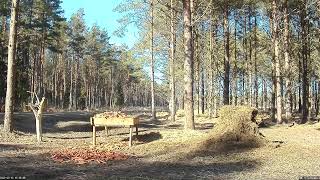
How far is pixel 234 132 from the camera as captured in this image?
46.2 ft

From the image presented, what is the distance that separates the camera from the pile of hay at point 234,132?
44.7ft

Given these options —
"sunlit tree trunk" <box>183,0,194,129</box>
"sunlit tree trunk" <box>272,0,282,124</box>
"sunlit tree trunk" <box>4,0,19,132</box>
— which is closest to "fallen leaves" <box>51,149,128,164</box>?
"sunlit tree trunk" <box>183,0,194,129</box>

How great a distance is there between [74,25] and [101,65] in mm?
21306

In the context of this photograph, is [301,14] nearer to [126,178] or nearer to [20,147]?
[20,147]

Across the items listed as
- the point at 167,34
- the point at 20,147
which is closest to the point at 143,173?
the point at 20,147

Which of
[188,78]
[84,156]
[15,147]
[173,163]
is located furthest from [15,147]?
[188,78]

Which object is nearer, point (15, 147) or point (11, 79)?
point (15, 147)

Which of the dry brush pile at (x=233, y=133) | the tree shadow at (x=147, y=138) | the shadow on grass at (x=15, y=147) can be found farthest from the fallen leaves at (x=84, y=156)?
the tree shadow at (x=147, y=138)

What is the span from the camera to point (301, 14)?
105 ft

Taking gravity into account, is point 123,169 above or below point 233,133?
below

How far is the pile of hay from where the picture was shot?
44.7 ft

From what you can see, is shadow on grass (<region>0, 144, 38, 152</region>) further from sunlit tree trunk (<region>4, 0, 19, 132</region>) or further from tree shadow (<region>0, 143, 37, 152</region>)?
sunlit tree trunk (<region>4, 0, 19, 132</region>)

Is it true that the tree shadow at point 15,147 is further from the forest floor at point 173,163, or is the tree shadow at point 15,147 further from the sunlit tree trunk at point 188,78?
the sunlit tree trunk at point 188,78

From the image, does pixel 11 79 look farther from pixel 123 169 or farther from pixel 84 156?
pixel 123 169
